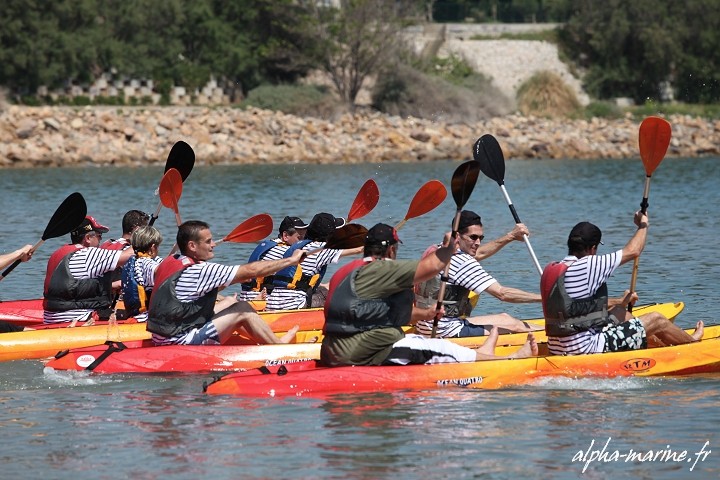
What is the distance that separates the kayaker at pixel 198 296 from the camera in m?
11.4

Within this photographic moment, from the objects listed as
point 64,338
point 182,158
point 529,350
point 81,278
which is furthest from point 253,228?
point 529,350

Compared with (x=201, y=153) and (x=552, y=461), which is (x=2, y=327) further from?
(x=201, y=153)

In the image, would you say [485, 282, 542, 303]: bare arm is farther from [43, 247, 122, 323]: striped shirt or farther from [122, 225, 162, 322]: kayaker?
[43, 247, 122, 323]: striped shirt

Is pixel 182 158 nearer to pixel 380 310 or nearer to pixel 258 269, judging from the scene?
pixel 258 269

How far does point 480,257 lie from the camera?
12.8 m

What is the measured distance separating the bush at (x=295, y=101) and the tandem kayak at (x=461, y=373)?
140ft

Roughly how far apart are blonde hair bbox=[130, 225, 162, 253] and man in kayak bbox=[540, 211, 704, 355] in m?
3.95

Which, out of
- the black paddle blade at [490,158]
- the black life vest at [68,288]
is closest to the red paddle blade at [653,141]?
the black paddle blade at [490,158]

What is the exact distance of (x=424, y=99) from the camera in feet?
183

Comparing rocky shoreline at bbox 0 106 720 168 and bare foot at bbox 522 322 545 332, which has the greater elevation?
bare foot at bbox 522 322 545 332

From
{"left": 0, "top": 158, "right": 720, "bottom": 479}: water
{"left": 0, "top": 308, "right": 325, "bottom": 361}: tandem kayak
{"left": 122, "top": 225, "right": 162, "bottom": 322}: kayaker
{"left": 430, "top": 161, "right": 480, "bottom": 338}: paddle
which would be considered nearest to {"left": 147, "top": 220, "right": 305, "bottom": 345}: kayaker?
{"left": 0, "top": 158, "right": 720, "bottom": 479}: water

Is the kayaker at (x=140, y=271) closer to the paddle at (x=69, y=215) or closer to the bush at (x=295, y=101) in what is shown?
the paddle at (x=69, y=215)

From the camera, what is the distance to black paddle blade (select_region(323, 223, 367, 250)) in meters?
12.8

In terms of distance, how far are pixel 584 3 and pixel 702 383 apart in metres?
59.3
